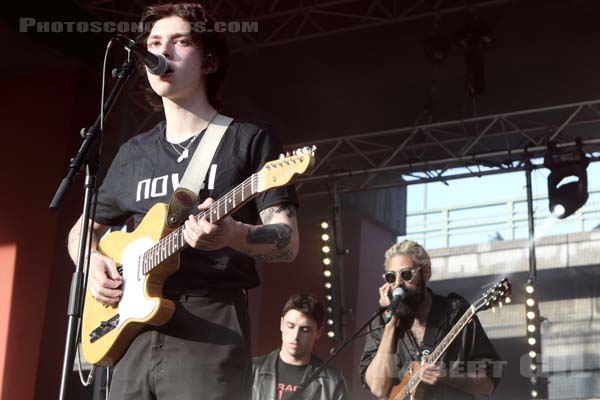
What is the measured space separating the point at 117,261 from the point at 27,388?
18.6ft

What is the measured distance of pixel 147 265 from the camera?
2658 millimetres

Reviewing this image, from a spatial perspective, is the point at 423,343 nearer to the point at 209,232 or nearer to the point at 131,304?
the point at 131,304

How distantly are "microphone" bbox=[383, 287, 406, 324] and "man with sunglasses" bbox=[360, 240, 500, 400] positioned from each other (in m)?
0.01

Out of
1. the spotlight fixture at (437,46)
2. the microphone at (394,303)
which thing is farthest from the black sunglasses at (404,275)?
the spotlight fixture at (437,46)

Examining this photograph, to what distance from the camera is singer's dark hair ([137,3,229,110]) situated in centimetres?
290

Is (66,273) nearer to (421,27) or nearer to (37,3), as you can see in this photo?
(37,3)

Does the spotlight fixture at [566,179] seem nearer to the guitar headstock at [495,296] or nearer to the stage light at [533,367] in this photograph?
the stage light at [533,367]

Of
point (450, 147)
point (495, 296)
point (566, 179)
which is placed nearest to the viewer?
point (495, 296)

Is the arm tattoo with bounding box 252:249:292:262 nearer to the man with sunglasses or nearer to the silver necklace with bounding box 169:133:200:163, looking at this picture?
the silver necklace with bounding box 169:133:200:163

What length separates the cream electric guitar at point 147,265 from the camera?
2467 mm

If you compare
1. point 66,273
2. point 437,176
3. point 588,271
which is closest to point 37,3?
point 66,273

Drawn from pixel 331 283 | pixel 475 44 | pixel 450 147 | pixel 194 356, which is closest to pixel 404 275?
pixel 194 356

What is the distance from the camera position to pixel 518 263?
913cm

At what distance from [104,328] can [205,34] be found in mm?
986
